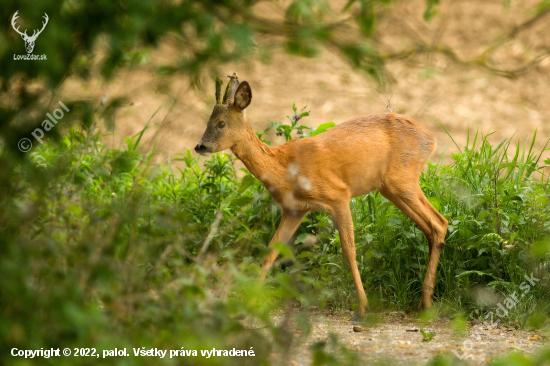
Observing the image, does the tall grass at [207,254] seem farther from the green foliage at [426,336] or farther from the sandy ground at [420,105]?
the green foliage at [426,336]

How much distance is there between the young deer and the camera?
5406 millimetres

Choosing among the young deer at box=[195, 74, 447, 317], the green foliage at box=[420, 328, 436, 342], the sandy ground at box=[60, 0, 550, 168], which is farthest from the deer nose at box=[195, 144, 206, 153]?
the sandy ground at box=[60, 0, 550, 168]

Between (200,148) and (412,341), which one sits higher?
(200,148)

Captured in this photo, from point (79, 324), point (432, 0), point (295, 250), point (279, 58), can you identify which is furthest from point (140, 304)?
point (279, 58)

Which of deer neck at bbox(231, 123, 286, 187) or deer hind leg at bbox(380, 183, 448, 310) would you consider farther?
deer neck at bbox(231, 123, 286, 187)

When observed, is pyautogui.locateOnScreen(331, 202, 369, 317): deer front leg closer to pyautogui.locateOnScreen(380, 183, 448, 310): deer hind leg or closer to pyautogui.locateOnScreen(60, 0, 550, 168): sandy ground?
pyautogui.locateOnScreen(380, 183, 448, 310): deer hind leg

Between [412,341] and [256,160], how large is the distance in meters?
1.88

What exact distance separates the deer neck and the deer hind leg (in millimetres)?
948

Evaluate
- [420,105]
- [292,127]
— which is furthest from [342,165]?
[420,105]

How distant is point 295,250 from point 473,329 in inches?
66.6

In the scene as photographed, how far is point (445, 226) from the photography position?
18.1 ft

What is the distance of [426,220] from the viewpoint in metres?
5.53

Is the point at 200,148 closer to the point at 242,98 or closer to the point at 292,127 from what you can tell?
the point at 242,98

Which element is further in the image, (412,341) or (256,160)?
(256,160)
